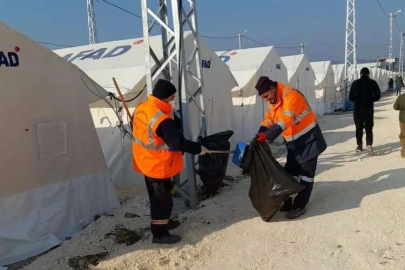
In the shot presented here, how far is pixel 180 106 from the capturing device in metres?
5.25

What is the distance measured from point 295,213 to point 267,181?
2.01ft

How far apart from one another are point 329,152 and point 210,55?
3.64m

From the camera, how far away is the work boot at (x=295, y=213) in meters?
4.62

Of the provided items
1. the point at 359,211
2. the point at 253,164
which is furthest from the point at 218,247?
the point at 359,211

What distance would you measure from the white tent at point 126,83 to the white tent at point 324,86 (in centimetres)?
1270

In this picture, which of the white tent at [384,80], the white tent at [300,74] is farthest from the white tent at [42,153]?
the white tent at [384,80]

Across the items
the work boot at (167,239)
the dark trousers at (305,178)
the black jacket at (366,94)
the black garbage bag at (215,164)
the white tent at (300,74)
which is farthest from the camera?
the white tent at (300,74)

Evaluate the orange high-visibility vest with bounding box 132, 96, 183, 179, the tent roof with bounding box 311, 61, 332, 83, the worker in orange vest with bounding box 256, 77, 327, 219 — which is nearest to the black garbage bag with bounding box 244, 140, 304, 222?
the worker in orange vest with bounding box 256, 77, 327, 219

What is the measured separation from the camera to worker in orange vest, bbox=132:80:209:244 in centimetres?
394

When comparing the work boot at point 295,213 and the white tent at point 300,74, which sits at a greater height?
the white tent at point 300,74

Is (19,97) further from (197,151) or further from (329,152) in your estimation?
(329,152)

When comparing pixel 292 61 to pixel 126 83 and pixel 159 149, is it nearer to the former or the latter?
pixel 126 83

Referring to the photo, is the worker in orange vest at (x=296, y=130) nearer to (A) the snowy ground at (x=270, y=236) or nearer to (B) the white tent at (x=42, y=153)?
(A) the snowy ground at (x=270, y=236)

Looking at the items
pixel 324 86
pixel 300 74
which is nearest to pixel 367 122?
pixel 300 74
